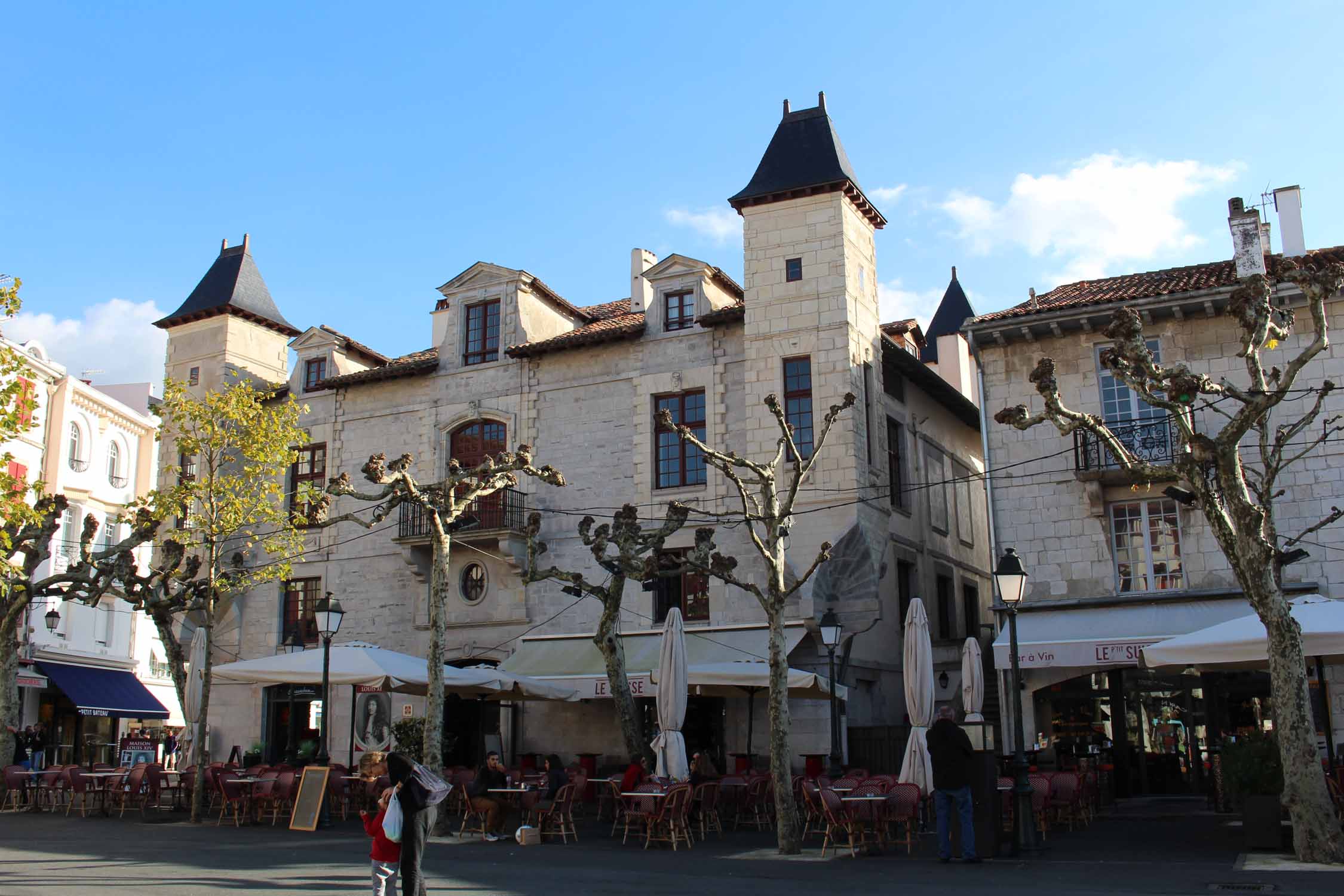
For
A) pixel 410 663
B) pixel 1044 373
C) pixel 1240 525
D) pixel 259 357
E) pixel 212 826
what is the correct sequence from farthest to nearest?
pixel 259 357 < pixel 410 663 < pixel 212 826 < pixel 1044 373 < pixel 1240 525

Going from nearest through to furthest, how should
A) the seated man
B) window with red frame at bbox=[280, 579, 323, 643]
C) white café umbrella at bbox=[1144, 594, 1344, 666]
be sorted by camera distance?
white café umbrella at bbox=[1144, 594, 1344, 666] → the seated man → window with red frame at bbox=[280, 579, 323, 643]

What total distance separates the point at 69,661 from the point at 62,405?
718 centimetres

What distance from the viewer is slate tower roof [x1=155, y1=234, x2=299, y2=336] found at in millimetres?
30594

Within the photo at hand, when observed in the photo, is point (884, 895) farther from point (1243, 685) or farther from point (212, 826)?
point (1243, 685)

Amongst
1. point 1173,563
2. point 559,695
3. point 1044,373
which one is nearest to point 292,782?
point 559,695

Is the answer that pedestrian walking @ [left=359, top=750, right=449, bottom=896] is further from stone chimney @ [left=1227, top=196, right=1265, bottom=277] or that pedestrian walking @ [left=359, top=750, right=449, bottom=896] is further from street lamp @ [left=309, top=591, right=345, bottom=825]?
stone chimney @ [left=1227, top=196, right=1265, bottom=277]

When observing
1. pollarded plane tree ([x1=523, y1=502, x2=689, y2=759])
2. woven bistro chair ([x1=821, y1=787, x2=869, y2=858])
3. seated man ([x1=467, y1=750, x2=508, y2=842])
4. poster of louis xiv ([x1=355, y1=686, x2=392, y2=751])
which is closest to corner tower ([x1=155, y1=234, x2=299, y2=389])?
poster of louis xiv ([x1=355, y1=686, x2=392, y2=751])

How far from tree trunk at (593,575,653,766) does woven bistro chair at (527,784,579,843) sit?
3.40 metres

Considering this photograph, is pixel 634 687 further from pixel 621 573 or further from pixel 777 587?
pixel 777 587

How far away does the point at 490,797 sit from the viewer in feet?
51.1

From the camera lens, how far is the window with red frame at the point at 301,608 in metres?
27.9

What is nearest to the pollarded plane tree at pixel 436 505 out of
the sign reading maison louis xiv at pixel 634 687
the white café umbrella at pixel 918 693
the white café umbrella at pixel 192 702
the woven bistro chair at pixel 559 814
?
the woven bistro chair at pixel 559 814

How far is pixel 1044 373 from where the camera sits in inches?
507

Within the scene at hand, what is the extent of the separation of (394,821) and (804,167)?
18.9 metres
